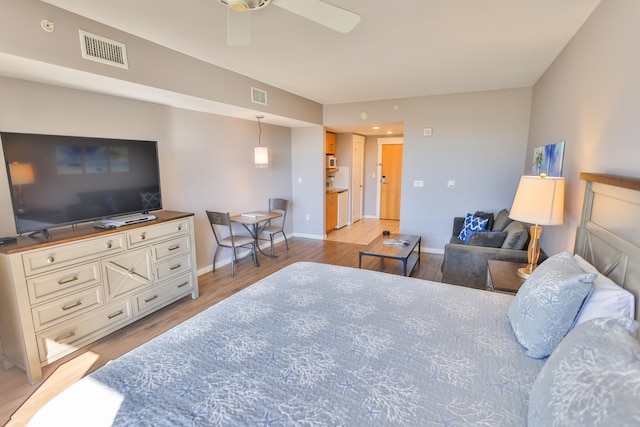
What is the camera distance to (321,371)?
1.23 metres

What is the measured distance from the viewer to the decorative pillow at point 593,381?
0.70 metres

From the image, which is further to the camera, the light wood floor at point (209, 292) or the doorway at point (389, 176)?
the doorway at point (389, 176)

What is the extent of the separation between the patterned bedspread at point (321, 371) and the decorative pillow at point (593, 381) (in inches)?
7.1

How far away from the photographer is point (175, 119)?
3.69 meters

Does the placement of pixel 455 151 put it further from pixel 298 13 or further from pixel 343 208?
pixel 298 13

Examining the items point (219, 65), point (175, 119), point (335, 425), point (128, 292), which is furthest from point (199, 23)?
point (335, 425)

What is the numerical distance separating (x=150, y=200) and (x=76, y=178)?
27.1 inches

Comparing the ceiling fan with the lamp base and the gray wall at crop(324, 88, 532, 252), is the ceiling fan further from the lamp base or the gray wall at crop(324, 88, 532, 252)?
the gray wall at crop(324, 88, 532, 252)

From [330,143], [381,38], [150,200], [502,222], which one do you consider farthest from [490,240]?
[330,143]

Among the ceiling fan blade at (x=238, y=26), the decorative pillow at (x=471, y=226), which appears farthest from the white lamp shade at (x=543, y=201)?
the ceiling fan blade at (x=238, y=26)

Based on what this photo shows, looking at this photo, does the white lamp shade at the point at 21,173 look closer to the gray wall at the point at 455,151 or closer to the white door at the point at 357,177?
the gray wall at the point at 455,151

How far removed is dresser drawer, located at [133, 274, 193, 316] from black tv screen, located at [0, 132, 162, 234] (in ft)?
2.58

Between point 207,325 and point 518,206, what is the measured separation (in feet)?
7.22

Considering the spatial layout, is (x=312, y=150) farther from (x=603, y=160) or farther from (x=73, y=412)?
(x=73, y=412)
